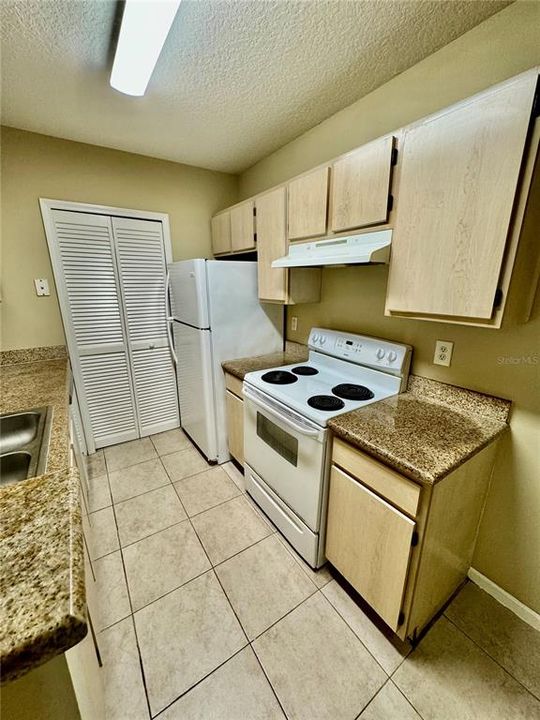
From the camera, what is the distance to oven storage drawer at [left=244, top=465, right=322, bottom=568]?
1.52 meters

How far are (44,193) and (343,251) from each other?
214cm

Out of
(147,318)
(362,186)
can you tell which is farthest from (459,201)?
(147,318)

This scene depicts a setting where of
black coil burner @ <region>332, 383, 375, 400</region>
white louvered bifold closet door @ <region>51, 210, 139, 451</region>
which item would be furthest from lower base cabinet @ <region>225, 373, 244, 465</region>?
white louvered bifold closet door @ <region>51, 210, 139, 451</region>

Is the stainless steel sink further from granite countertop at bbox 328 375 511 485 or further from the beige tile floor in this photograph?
granite countertop at bbox 328 375 511 485

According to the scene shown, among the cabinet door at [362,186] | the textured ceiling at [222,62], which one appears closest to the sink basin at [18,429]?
the textured ceiling at [222,62]

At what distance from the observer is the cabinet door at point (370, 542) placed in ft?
3.64

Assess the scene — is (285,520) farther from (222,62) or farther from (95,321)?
(222,62)

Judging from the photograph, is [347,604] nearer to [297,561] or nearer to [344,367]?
[297,561]

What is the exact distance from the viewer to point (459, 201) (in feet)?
3.46

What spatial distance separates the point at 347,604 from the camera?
141 centimetres

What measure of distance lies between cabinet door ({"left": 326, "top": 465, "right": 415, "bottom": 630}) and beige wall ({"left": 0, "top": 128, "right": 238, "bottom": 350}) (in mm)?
2333

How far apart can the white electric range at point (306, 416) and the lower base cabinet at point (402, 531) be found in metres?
0.10

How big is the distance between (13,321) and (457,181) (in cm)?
274

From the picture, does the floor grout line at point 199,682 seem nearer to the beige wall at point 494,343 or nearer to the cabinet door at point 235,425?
the cabinet door at point 235,425
